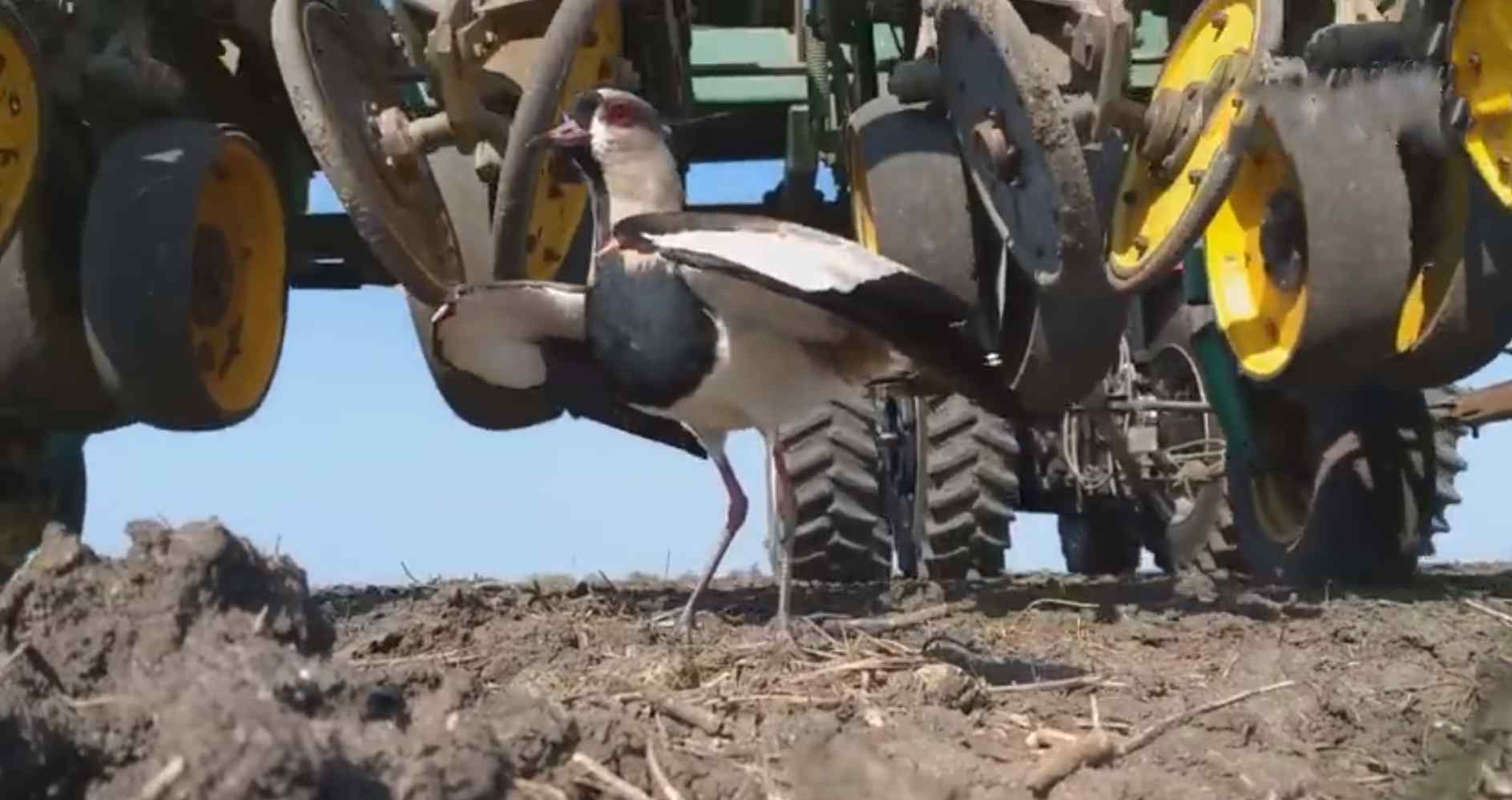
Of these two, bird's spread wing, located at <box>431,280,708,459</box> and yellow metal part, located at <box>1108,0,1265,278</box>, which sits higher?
yellow metal part, located at <box>1108,0,1265,278</box>

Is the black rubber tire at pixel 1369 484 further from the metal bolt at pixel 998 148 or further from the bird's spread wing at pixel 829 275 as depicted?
the bird's spread wing at pixel 829 275

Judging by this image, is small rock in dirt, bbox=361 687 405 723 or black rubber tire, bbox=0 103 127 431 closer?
small rock in dirt, bbox=361 687 405 723

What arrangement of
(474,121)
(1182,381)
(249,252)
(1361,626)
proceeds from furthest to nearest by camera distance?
1. (1182,381)
2. (249,252)
3. (474,121)
4. (1361,626)

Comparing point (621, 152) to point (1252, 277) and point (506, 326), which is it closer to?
point (506, 326)

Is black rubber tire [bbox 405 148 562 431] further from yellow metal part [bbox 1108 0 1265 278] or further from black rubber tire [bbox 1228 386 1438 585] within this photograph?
black rubber tire [bbox 1228 386 1438 585]

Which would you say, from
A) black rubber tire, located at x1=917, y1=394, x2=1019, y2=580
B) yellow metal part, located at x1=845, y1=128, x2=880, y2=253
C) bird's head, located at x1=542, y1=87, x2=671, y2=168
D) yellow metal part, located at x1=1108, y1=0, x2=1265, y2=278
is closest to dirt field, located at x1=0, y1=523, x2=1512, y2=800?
bird's head, located at x1=542, y1=87, x2=671, y2=168

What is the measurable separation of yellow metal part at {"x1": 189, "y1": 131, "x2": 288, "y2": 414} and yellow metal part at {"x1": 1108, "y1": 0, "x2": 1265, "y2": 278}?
204 centimetres

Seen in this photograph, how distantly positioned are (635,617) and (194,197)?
55.7 inches

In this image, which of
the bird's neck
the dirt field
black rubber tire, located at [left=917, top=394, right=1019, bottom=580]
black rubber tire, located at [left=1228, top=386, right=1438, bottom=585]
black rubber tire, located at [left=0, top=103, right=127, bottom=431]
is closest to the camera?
the dirt field

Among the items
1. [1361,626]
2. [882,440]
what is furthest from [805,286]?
[882,440]

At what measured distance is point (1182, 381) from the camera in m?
6.87

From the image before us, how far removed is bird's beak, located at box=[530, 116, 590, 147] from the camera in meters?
3.62

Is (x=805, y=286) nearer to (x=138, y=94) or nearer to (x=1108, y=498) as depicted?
(x=138, y=94)

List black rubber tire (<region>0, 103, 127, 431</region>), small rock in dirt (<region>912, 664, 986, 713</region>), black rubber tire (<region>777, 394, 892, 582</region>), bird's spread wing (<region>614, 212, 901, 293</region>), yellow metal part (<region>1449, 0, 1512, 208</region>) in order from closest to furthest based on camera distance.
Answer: small rock in dirt (<region>912, 664, 986, 713</region>), bird's spread wing (<region>614, 212, 901, 293</region>), yellow metal part (<region>1449, 0, 1512, 208</region>), black rubber tire (<region>0, 103, 127, 431</region>), black rubber tire (<region>777, 394, 892, 582</region>)
